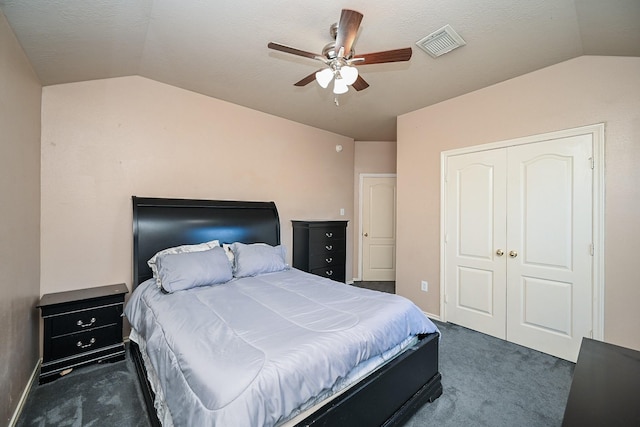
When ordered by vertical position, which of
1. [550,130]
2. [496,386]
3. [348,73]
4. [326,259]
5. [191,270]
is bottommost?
[496,386]

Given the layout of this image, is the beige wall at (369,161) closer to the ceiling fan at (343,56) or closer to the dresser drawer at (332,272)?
the dresser drawer at (332,272)

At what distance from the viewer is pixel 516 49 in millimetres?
2254

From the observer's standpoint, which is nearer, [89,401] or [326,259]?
[89,401]

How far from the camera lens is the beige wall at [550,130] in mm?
2176

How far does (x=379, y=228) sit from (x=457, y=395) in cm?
348

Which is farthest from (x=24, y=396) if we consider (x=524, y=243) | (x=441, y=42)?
(x=524, y=243)

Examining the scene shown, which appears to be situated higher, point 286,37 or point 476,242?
point 286,37

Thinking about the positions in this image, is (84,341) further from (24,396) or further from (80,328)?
(24,396)

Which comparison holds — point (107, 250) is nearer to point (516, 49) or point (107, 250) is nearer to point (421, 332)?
point (421, 332)

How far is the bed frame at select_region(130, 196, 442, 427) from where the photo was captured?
1.41 m

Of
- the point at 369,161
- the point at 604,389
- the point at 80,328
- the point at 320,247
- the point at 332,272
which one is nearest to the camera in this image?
the point at 604,389

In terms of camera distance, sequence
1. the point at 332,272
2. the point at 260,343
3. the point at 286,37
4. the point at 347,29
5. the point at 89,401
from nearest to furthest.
Answer: the point at 260,343
the point at 347,29
the point at 89,401
the point at 286,37
the point at 332,272

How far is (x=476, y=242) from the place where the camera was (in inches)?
123

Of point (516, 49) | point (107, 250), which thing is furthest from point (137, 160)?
point (516, 49)
